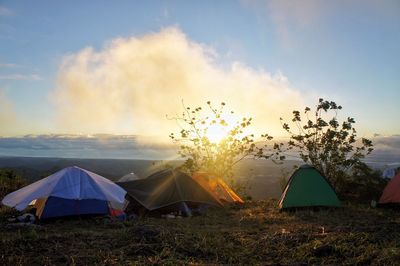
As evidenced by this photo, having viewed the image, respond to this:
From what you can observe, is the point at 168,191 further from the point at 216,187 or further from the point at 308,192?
the point at 308,192

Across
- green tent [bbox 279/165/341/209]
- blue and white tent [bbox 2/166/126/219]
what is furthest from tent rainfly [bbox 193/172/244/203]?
blue and white tent [bbox 2/166/126/219]

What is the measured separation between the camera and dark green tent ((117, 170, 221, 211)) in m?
14.9

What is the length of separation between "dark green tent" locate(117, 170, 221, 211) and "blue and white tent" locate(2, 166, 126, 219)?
4.35ft

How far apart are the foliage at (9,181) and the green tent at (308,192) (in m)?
11.6

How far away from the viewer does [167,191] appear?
15258mm

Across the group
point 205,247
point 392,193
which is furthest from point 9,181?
point 392,193

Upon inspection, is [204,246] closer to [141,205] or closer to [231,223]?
[231,223]

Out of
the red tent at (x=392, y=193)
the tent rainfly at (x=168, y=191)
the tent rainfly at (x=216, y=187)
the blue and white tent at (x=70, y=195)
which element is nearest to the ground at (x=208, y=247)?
the blue and white tent at (x=70, y=195)

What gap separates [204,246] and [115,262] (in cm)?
191

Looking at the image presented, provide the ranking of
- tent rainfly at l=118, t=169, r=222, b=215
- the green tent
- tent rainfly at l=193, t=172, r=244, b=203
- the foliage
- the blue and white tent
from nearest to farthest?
the blue and white tent
tent rainfly at l=118, t=169, r=222, b=215
the green tent
tent rainfly at l=193, t=172, r=244, b=203
the foliage

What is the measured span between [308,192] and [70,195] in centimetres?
824

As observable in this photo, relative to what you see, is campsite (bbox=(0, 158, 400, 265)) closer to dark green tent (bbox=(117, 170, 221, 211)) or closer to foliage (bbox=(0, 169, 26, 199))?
dark green tent (bbox=(117, 170, 221, 211))

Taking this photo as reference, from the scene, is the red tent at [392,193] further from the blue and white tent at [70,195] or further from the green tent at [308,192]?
the blue and white tent at [70,195]

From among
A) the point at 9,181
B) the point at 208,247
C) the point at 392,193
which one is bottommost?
the point at 208,247
